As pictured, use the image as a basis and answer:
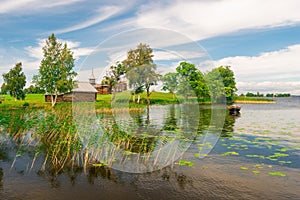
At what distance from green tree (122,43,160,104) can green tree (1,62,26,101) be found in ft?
162

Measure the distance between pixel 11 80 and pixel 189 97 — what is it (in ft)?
172

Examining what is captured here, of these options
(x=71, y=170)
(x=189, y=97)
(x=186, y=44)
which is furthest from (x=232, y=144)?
(x=71, y=170)

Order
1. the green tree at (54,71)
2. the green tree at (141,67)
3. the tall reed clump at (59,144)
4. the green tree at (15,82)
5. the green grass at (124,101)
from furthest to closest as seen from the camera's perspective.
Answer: the green tree at (15,82), the green tree at (54,71), the green grass at (124,101), the green tree at (141,67), the tall reed clump at (59,144)

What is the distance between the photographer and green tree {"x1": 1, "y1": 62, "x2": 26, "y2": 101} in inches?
2163

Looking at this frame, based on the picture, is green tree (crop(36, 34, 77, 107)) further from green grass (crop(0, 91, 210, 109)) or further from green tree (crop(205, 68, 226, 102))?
green tree (crop(205, 68, 226, 102))

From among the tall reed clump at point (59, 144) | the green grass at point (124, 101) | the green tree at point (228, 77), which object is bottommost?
the tall reed clump at point (59, 144)

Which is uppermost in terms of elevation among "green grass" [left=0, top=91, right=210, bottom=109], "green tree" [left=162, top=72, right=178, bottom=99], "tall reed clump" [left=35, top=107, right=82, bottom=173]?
"green tree" [left=162, top=72, right=178, bottom=99]

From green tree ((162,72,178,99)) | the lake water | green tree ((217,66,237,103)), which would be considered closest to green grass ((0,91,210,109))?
green tree ((162,72,178,99))

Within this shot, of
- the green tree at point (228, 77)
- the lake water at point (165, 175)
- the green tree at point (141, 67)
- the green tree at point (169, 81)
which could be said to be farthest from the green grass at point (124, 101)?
the green tree at point (228, 77)

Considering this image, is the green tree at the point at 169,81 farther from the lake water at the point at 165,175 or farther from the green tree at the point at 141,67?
the lake water at the point at 165,175

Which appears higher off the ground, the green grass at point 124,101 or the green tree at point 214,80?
the green tree at point 214,80

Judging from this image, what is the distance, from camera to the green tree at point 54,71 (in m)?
45.3

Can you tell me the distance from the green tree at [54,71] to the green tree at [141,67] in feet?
111

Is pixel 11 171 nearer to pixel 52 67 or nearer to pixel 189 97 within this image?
pixel 189 97
